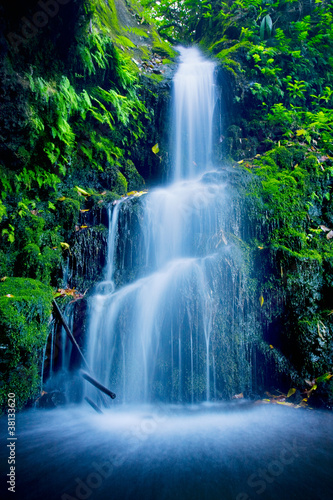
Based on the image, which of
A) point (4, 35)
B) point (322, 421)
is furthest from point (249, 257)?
point (4, 35)

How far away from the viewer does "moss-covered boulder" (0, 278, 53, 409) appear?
349 centimetres

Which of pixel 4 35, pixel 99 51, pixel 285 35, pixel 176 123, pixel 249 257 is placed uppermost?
pixel 285 35

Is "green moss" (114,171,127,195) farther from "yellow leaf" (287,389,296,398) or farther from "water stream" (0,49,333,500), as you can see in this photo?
"yellow leaf" (287,389,296,398)

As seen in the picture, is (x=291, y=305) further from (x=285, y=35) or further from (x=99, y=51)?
(x=285, y=35)

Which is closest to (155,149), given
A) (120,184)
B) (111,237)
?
(120,184)

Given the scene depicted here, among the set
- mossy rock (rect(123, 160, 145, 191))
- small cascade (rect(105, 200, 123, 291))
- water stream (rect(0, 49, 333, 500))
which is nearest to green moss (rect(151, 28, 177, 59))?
mossy rock (rect(123, 160, 145, 191))

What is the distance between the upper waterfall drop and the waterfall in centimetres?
326

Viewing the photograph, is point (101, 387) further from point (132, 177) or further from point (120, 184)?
point (132, 177)

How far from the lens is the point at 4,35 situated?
3508 millimetres

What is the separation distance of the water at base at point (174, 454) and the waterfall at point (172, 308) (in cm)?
54

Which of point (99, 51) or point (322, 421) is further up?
point (99, 51)

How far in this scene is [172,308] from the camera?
4.80m

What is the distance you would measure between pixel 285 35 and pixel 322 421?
11.4 m

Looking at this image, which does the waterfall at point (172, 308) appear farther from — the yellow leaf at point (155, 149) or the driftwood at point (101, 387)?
the yellow leaf at point (155, 149)
